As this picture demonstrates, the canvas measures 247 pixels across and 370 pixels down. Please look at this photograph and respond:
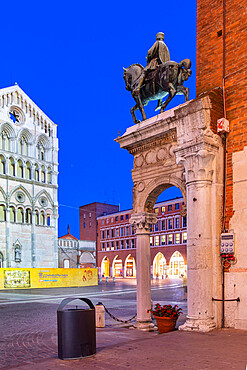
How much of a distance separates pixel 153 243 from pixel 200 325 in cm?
6928

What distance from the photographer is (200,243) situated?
9.02 m

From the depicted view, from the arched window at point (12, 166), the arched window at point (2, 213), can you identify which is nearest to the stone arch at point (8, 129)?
the arched window at point (12, 166)

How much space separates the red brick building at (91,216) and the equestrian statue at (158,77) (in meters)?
81.3

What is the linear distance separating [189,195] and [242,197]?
1162mm

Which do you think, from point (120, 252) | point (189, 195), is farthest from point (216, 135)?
point (120, 252)

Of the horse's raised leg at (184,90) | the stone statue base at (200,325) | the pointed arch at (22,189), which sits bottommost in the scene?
the stone statue base at (200,325)

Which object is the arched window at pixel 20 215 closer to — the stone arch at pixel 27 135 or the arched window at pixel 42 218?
the arched window at pixel 42 218

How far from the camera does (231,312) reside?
29.2 feet

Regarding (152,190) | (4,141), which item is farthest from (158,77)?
(4,141)

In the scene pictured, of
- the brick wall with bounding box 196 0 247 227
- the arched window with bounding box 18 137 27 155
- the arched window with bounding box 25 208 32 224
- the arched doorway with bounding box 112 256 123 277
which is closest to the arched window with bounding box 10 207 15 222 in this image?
the arched window with bounding box 25 208 32 224

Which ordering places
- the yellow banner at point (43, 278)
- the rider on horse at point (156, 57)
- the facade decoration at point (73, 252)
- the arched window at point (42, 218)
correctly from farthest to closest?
the facade decoration at point (73, 252) < the arched window at point (42, 218) < the yellow banner at point (43, 278) < the rider on horse at point (156, 57)

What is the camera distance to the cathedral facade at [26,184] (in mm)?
50438

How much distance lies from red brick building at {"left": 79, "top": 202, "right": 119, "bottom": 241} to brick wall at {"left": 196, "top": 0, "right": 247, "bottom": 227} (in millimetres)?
83893

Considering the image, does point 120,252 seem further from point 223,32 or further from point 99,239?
point 223,32
